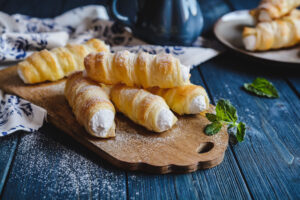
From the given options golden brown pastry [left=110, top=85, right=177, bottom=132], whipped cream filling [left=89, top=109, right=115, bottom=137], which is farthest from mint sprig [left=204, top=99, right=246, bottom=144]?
whipped cream filling [left=89, top=109, right=115, bottom=137]

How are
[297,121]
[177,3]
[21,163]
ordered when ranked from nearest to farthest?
[21,163] → [297,121] → [177,3]

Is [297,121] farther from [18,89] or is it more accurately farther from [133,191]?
[18,89]

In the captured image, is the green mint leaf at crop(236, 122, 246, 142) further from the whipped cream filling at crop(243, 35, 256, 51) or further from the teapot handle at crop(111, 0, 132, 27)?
the teapot handle at crop(111, 0, 132, 27)

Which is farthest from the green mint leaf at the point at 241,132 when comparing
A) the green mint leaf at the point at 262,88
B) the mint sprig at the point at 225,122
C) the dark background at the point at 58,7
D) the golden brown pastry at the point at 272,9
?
the dark background at the point at 58,7

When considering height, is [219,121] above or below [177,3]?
below

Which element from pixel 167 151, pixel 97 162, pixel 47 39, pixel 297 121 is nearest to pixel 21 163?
pixel 97 162

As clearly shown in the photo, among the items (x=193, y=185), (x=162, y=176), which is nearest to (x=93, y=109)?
(x=162, y=176)

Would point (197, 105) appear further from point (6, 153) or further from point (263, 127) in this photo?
point (6, 153)
